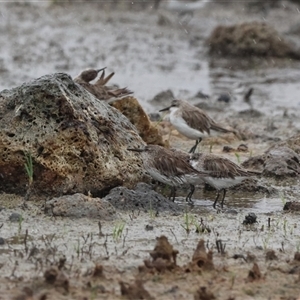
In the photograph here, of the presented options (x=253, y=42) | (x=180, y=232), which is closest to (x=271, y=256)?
(x=180, y=232)

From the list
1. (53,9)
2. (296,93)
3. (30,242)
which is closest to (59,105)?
(30,242)

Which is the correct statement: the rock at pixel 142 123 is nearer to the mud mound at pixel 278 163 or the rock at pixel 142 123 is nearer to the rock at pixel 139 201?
the mud mound at pixel 278 163

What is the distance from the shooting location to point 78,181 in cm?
812

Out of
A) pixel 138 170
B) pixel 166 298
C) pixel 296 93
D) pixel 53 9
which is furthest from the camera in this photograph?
pixel 53 9

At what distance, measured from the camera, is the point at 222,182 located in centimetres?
841

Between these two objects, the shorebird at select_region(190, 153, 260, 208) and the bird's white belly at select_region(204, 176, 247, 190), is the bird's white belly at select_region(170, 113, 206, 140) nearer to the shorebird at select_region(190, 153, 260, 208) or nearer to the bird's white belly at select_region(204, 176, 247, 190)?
the shorebird at select_region(190, 153, 260, 208)

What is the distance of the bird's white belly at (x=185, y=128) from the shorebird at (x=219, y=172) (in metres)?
2.36

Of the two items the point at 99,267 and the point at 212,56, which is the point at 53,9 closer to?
the point at 212,56

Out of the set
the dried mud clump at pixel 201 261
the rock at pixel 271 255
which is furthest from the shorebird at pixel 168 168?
the dried mud clump at pixel 201 261

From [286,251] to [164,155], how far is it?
78.2 inches

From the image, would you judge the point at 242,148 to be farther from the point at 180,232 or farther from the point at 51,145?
the point at 180,232

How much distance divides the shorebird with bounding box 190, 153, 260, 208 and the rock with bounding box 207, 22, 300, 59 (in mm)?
12476

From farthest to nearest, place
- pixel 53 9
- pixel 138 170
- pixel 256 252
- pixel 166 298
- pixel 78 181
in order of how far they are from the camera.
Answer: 1. pixel 53 9
2. pixel 138 170
3. pixel 78 181
4. pixel 256 252
5. pixel 166 298

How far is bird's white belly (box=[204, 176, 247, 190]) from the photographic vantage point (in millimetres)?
8398
